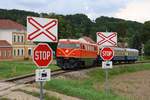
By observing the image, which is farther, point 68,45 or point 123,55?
point 123,55

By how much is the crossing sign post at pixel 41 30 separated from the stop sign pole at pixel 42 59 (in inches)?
9.7

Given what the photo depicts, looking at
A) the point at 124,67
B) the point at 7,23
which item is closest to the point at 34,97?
the point at 124,67

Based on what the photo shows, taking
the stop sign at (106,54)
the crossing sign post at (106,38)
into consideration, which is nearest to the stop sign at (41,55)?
the stop sign at (106,54)

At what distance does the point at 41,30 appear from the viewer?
13.5 metres

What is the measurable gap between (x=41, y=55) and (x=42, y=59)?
0.36 feet

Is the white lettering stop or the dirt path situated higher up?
the white lettering stop

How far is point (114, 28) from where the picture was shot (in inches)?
7308

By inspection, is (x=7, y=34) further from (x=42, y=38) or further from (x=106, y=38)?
(x=42, y=38)

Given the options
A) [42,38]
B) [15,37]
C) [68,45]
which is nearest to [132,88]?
[68,45]

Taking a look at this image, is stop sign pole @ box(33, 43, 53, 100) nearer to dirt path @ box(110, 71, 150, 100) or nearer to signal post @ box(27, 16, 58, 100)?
signal post @ box(27, 16, 58, 100)

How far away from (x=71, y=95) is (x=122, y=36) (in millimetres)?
173267

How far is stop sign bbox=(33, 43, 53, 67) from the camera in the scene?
13.3 m

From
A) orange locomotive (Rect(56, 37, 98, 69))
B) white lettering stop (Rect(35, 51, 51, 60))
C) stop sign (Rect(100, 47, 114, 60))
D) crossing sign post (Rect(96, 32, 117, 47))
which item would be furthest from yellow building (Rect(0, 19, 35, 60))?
white lettering stop (Rect(35, 51, 51, 60))

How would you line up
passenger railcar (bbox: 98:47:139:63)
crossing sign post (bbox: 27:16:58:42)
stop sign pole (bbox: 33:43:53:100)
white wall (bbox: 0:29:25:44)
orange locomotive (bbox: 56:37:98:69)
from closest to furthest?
stop sign pole (bbox: 33:43:53:100) → crossing sign post (bbox: 27:16:58:42) → orange locomotive (bbox: 56:37:98:69) → passenger railcar (bbox: 98:47:139:63) → white wall (bbox: 0:29:25:44)
